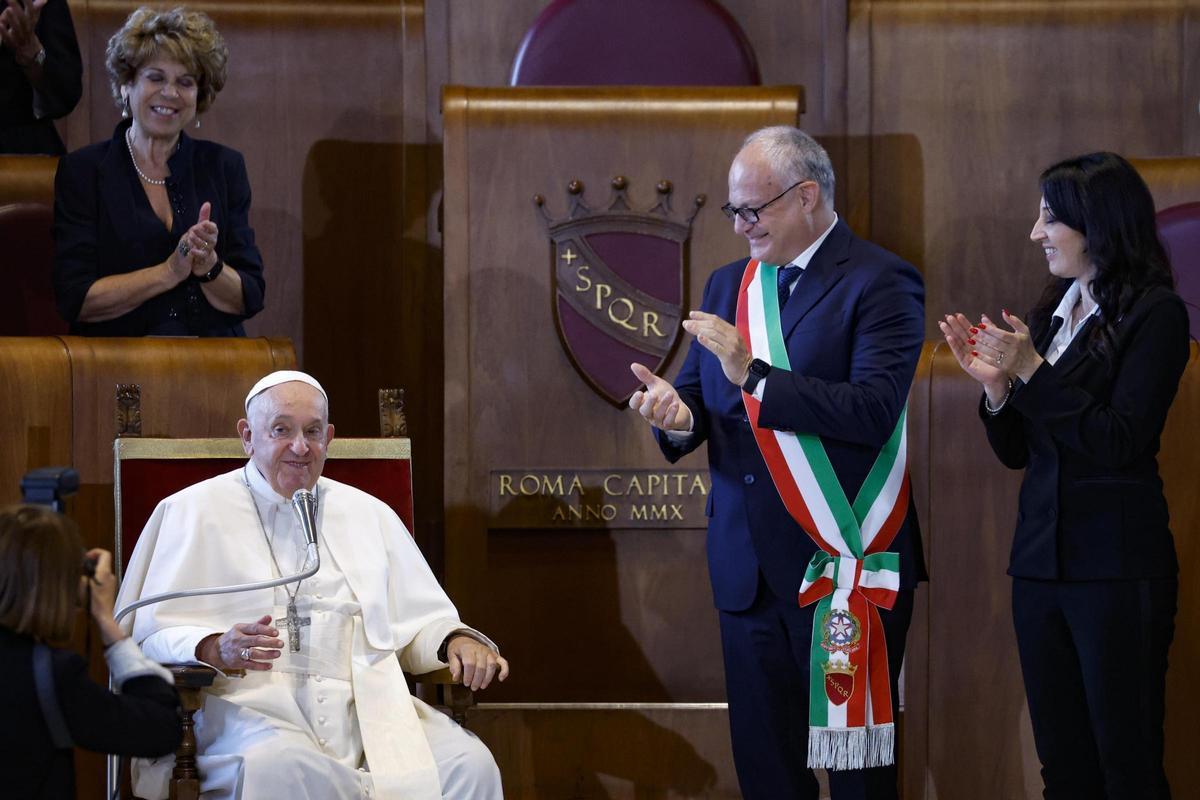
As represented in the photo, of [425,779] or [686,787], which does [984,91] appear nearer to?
[686,787]

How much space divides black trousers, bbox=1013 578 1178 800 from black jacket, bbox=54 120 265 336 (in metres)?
2.33

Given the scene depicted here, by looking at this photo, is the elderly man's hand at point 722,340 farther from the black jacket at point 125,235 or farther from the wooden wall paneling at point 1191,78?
the wooden wall paneling at point 1191,78

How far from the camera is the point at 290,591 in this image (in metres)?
3.83

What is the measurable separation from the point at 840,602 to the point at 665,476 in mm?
1332

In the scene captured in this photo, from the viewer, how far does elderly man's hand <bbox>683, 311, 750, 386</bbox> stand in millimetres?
3391

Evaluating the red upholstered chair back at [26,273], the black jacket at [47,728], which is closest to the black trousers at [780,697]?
the black jacket at [47,728]

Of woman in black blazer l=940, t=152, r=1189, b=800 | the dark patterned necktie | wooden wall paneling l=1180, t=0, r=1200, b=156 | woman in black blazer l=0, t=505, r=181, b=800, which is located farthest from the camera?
wooden wall paneling l=1180, t=0, r=1200, b=156

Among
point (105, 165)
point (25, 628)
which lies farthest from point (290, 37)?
point (25, 628)

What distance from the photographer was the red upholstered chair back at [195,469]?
3986mm

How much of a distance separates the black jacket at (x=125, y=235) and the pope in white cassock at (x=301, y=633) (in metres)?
0.73

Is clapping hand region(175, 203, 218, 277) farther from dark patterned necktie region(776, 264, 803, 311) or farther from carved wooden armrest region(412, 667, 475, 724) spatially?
dark patterned necktie region(776, 264, 803, 311)

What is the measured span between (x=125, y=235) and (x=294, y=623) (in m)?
1.36

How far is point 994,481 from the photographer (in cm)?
443

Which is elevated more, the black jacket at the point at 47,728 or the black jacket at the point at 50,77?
the black jacket at the point at 50,77
